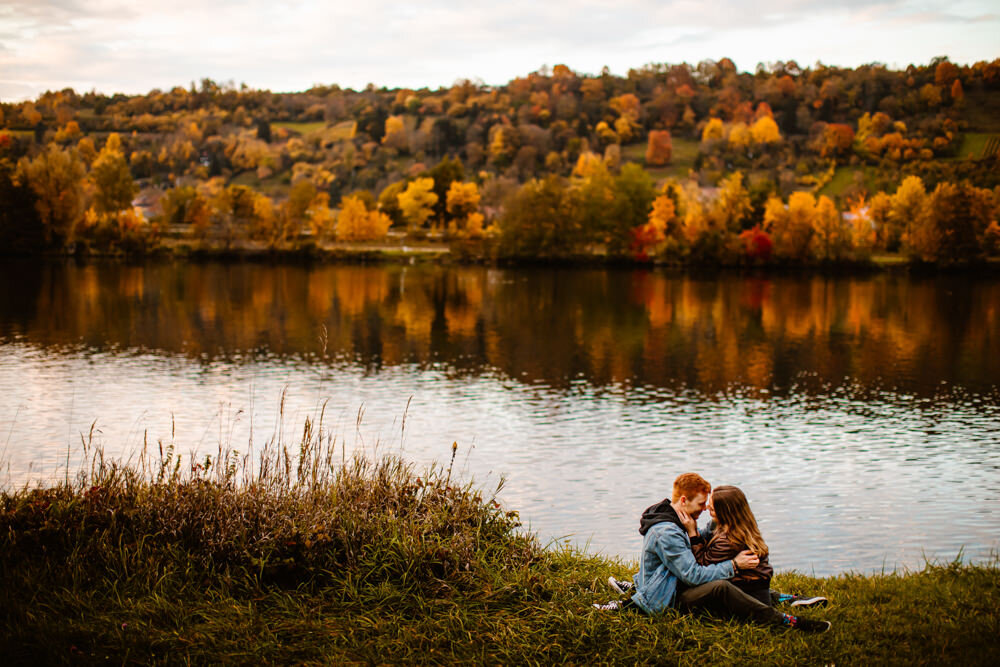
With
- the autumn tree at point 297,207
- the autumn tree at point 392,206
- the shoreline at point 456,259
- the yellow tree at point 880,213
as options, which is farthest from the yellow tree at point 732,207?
the autumn tree at point 392,206

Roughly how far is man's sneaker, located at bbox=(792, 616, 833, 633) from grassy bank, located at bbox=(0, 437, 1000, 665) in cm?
12

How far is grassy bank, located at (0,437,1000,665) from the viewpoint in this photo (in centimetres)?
656

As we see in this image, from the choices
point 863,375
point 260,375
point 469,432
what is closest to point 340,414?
point 469,432

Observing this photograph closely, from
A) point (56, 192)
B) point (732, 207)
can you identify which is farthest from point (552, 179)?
point (56, 192)

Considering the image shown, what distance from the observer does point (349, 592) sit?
7461 mm

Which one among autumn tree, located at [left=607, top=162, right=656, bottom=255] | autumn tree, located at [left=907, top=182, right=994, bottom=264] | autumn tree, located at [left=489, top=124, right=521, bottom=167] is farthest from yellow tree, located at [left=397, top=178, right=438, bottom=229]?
autumn tree, located at [left=907, top=182, right=994, bottom=264]

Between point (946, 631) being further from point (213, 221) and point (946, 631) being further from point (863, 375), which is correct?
point (213, 221)

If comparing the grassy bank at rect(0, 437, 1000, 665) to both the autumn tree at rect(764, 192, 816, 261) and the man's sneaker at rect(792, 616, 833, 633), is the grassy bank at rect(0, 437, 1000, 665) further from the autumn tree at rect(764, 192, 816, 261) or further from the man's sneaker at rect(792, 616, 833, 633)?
the autumn tree at rect(764, 192, 816, 261)

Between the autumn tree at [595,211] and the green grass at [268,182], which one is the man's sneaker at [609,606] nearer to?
the autumn tree at [595,211]

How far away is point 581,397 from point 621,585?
16.8m

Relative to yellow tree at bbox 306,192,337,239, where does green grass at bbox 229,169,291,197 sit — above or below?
above

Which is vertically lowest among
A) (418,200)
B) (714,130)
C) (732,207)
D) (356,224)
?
(356,224)

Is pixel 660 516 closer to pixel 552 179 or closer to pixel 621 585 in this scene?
pixel 621 585

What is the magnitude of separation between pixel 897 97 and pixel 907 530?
471ft
